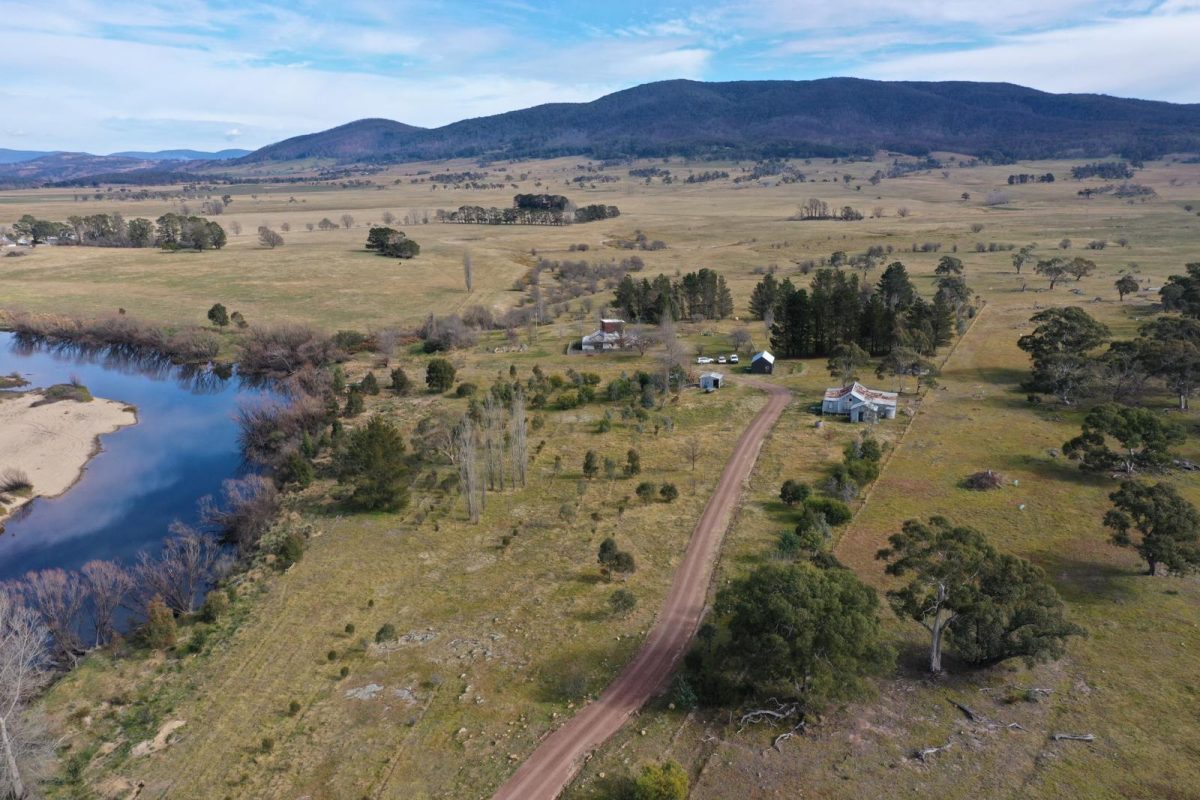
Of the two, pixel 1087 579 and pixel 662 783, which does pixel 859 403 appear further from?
pixel 662 783

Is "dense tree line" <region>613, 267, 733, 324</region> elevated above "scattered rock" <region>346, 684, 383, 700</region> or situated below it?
above

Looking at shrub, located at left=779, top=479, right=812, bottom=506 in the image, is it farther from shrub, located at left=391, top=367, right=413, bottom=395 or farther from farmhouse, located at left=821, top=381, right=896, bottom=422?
shrub, located at left=391, top=367, right=413, bottom=395

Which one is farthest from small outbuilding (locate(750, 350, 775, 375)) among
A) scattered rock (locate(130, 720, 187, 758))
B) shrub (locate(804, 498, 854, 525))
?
scattered rock (locate(130, 720, 187, 758))

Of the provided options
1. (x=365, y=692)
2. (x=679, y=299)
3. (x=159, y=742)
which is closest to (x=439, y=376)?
(x=679, y=299)

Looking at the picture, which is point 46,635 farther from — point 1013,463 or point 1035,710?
point 1013,463

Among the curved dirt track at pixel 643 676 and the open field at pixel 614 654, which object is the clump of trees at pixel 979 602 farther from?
the curved dirt track at pixel 643 676

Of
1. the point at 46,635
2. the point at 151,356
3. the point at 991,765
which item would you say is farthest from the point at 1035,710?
the point at 151,356
